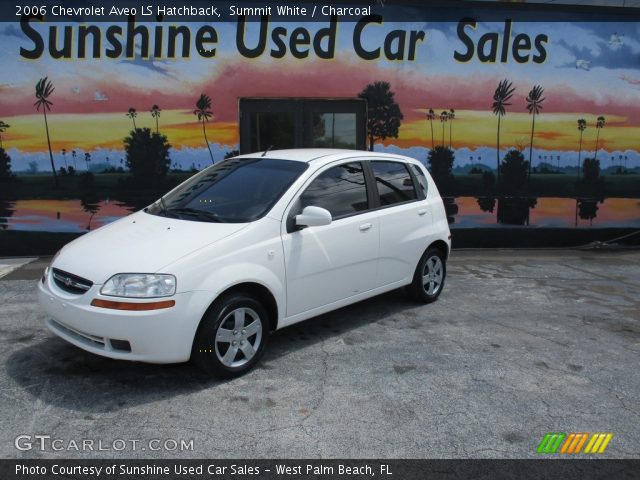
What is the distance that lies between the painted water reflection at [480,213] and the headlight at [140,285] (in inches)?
215

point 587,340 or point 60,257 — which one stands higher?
point 60,257

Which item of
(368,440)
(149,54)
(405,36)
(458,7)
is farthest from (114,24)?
(368,440)

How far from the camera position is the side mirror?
4.30 meters

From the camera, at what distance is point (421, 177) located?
6020 millimetres

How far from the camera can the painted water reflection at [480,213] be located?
28.5 ft

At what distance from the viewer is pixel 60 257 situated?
4.14 m

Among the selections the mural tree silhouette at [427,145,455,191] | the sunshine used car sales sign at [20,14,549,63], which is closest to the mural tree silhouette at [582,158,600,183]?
the sunshine used car sales sign at [20,14,549,63]

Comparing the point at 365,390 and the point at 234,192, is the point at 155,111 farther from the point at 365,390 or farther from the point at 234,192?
the point at 365,390

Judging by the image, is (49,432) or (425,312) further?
(425,312)

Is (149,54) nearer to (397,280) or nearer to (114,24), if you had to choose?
(114,24)

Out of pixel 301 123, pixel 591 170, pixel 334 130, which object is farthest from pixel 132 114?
pixel 591 170

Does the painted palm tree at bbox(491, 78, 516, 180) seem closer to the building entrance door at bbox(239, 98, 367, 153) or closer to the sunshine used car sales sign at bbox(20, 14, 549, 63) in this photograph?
the sunshine used car sales sign at bbox(20, 14, 549, 63)

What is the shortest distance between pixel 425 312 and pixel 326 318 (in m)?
1.08

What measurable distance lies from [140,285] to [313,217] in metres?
1.40
